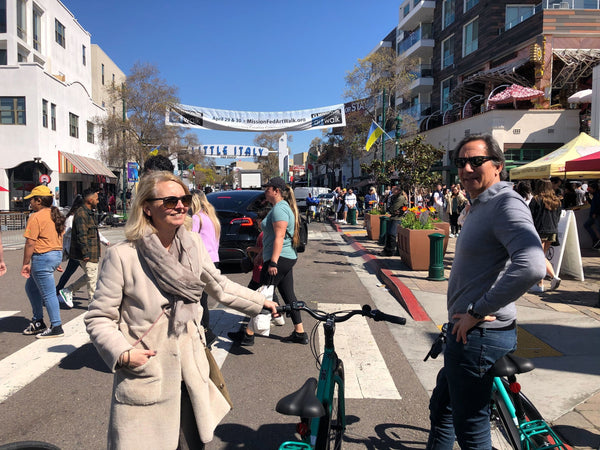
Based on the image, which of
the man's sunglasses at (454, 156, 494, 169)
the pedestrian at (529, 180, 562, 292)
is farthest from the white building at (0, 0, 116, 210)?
the man's sunglasses at (454, 156, 494, 169)

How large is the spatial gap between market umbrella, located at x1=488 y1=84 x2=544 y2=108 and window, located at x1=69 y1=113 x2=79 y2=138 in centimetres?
2615

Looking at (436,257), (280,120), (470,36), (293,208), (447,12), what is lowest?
(436,257)

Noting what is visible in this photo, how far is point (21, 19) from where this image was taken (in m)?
30.9

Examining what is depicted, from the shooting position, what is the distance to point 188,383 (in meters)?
2.23

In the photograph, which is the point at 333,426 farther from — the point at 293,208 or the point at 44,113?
the point at 44,113

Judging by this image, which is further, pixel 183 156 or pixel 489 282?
pixel 183 156

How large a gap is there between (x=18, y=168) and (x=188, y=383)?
29521mm

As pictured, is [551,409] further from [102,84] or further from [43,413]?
[102,84]

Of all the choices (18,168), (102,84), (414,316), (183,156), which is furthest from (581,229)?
(102,84)

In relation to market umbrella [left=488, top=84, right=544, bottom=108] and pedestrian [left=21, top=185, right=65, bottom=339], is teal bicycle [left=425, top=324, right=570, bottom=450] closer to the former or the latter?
pedestrian [left=21, top=185, right=65, bottom=339]

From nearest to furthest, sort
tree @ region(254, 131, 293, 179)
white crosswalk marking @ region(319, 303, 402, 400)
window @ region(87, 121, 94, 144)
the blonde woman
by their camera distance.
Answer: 1. white crosswalk marking @ region(319, 303, 402, 400)
2. the blonde woman
3. window @ region(87, 121, 94, 144)
4. tree @ region(254, 131, 293, 179)

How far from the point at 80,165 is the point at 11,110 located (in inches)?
216

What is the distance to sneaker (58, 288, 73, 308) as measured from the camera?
7.02m

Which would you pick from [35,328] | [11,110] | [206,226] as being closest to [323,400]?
[206,226]
